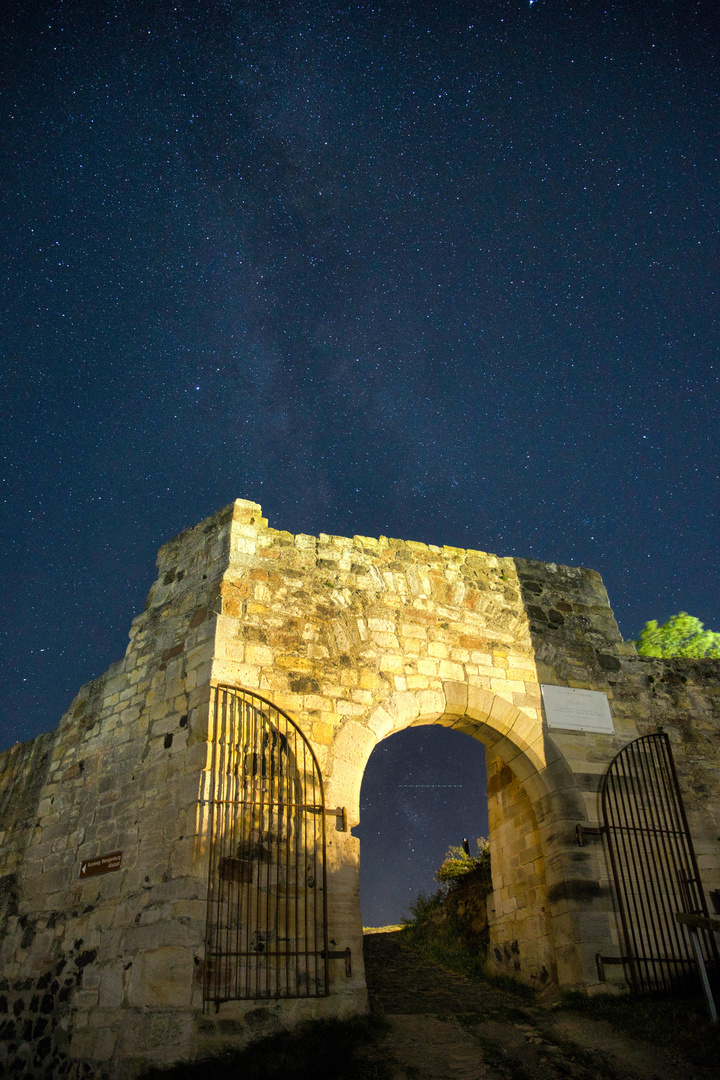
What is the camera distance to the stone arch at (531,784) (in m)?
7.20

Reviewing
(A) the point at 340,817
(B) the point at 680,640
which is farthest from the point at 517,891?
(B) the point at 680,640

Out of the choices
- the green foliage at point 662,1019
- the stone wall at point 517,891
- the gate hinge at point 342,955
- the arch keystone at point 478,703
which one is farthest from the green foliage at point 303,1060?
the arch keystone at point 478,703

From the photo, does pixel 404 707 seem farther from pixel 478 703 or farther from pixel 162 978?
pixel 162 978

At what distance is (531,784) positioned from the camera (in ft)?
27.2

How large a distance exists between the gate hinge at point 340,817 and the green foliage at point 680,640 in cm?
1102

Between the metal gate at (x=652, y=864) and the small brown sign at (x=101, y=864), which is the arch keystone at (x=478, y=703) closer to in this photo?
the metal gate at (x=652, y=864)

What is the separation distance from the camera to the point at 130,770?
7320mm

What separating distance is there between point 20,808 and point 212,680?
3.57 metres

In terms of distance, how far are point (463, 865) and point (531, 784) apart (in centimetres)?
413

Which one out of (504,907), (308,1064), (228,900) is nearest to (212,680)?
(228,900)

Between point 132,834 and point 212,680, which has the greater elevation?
point 212,680

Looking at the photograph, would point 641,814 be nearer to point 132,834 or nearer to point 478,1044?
point 478,1044

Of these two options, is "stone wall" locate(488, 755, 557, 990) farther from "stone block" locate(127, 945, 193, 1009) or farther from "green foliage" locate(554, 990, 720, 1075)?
"stone block" locate(127, 945, 193, 1009)

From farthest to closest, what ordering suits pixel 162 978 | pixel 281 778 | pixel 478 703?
pixel 478 703, pixel 281 778, pixel 162 978
